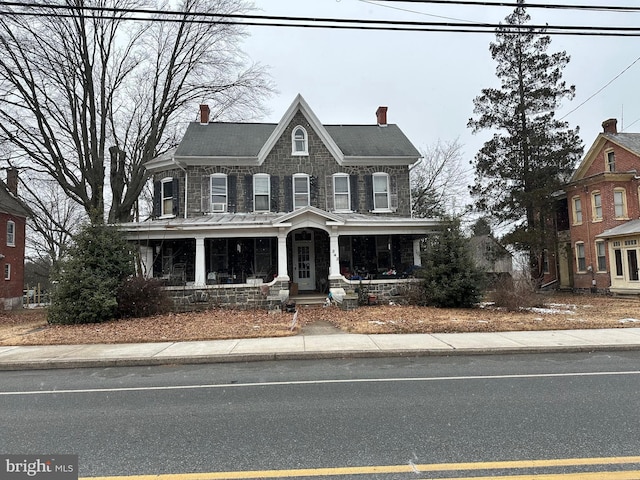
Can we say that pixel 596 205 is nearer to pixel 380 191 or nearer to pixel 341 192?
pixel 380 191

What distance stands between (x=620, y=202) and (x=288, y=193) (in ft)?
63.2

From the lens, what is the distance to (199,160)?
19.4 meters

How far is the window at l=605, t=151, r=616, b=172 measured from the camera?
2458cm

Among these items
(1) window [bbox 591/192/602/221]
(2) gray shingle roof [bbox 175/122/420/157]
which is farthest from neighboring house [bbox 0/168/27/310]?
(1) window [bbox 591/192/602/221]

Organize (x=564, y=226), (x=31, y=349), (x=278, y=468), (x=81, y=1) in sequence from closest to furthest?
(x=278, y=468) < (x=31, y=349) < (x=81, y=1) < (x=564, y=226)

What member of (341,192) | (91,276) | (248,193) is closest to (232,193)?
(248,193)

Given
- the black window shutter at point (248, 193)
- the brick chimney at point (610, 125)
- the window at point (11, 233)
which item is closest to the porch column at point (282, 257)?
the black window shutter at point (248, 193)

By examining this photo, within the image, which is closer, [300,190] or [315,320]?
[315,320]

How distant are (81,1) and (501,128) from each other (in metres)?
23.7

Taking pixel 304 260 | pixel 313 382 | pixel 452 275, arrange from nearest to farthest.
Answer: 1. pixel 313 382
2. pixel 452 275
3. pixel 304 260

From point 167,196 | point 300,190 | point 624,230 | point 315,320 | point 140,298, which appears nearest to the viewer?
point 315,320

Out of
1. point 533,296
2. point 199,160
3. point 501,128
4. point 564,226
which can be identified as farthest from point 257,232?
point 564,226

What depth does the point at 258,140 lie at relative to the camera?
21141mm

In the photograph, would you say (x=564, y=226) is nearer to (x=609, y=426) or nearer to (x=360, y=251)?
(x=360, y=251)
